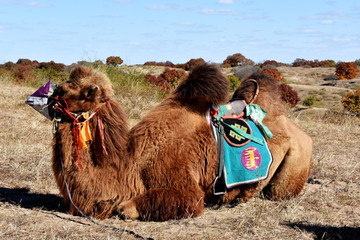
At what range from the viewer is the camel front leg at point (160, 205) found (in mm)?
4117

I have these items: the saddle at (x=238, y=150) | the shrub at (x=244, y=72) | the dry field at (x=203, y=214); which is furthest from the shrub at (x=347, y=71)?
the saddle at (x=238, y=150)

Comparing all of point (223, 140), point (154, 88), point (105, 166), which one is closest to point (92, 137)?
point (105, 166)

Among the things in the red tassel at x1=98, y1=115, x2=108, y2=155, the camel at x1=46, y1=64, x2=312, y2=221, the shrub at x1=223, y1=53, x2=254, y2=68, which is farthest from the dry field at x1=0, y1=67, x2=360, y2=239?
the shrub at x1=223, y1=53, x2=254, y2=68

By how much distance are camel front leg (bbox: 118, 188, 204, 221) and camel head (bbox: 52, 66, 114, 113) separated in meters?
1.05

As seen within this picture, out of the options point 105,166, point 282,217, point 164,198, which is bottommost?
point 282,217

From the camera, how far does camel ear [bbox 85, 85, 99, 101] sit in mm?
4176

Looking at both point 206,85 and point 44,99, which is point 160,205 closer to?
point 206,85

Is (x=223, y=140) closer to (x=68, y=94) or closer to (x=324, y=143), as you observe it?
(x=68, y=94)

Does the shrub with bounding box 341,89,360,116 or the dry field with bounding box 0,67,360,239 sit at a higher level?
the shrub with bounding box 341,89,360,116

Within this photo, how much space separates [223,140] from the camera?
470 cm

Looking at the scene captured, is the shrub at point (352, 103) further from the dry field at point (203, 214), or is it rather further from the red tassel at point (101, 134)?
the red tassel at point (101, 134)

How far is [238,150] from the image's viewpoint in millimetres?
4836

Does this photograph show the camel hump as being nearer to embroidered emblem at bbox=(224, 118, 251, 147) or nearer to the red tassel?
embroidered emblem at bbox=(224, 118, 251, 147)

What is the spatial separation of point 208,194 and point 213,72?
4.50 feet
